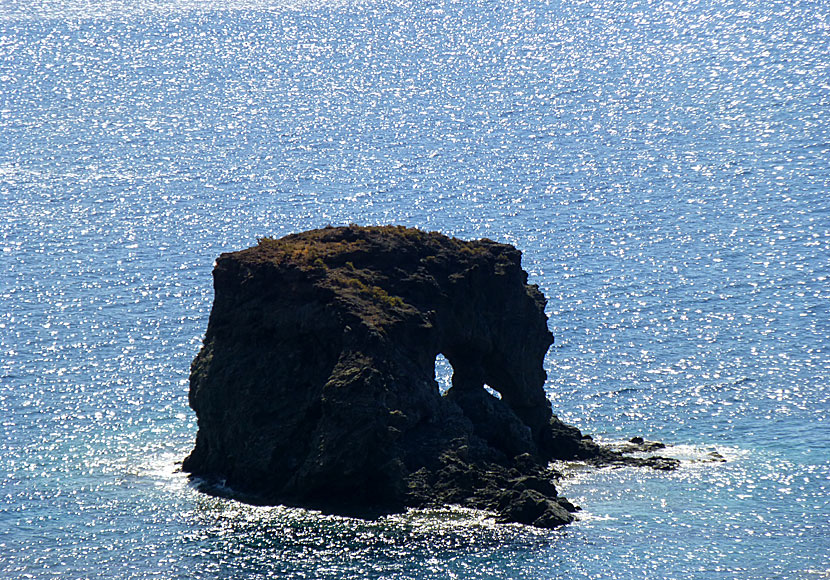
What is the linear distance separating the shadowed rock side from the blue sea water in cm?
246

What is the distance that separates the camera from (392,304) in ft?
281

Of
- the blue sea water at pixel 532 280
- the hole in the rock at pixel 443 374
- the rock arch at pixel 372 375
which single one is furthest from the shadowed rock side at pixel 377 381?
the hole in the rock at pixel 443 374

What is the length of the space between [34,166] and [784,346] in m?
95.8

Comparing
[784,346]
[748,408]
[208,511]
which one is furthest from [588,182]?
[208,511]

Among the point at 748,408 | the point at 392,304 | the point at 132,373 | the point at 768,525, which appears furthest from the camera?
the point at 132,373

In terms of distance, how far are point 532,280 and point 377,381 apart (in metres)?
52.9

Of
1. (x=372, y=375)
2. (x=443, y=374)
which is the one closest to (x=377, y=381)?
(x=372, y=375)

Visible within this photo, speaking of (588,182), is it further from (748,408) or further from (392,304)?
(392,304)

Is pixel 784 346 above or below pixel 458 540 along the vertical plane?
above

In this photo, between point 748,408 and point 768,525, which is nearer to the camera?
point 768,525

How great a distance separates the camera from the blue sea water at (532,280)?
2948 inches

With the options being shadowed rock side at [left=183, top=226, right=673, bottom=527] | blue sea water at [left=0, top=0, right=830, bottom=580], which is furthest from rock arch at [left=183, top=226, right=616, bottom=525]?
blue sea water at [left=0, top=0, right=830, bottom=580]

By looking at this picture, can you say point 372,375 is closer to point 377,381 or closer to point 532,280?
point 377,381

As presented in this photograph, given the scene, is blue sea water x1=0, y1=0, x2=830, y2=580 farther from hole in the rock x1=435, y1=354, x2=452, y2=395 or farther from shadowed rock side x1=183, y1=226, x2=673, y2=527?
hole in the rock x1=435, y1=354, x2=452, y2=395
